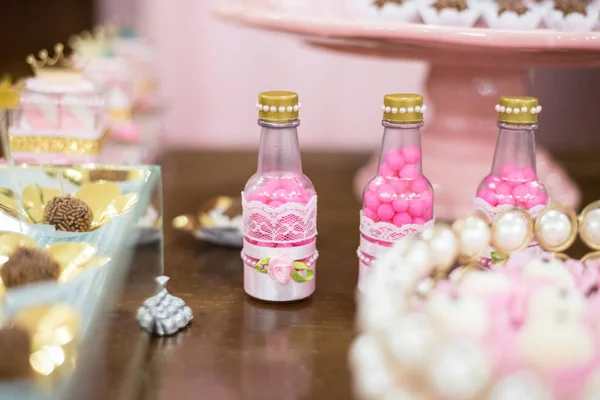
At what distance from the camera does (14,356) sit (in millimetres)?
482

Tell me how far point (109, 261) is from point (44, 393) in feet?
0.51

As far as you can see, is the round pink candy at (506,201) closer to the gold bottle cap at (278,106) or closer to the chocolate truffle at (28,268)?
the gold bottle cap at (278,106)

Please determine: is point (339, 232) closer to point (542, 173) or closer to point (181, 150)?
point (542, 173)

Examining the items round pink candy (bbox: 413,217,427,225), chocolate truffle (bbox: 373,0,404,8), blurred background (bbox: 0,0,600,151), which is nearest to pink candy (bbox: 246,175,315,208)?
round pink candy (bbox: 413,217,427,225)

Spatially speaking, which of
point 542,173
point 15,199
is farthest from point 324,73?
point 15,199

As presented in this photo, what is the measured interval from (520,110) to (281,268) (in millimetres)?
261

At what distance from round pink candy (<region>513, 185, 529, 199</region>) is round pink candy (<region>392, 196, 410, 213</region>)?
0.11 meters

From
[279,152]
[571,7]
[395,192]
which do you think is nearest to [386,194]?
[395,192]

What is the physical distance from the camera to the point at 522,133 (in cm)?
70

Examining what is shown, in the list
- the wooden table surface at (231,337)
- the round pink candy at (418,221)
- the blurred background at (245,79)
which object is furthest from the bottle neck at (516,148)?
the blurred background at (245,79)

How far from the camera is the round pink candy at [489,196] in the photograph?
0.70m

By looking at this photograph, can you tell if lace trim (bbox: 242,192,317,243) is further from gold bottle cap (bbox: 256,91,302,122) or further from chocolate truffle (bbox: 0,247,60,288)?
chocolate truffle (bbox: 0,247,60,288)

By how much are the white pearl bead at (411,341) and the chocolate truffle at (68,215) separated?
374 mm

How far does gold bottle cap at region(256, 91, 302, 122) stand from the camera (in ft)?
2.14
